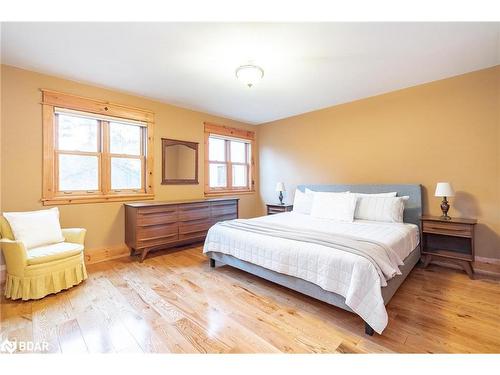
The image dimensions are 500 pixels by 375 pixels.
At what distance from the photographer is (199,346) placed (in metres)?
1.58

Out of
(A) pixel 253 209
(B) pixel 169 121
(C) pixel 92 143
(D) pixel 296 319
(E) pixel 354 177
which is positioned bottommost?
(D) pixel 296 319

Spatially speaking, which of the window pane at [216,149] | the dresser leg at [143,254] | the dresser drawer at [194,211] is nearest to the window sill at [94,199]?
the dresser drawer at [194,211]

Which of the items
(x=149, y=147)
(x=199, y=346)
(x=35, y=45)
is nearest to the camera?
(x=199, y=346)

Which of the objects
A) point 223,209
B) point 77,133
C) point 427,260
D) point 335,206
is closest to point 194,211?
point 223,209

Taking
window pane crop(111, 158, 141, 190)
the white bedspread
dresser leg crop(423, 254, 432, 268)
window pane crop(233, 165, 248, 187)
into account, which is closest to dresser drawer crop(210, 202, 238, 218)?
window pane crop(233, 165, 248, 187)

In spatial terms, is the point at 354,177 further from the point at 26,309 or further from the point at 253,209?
the point at 26,309

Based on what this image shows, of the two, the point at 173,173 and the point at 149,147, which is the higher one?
the point at 149,147

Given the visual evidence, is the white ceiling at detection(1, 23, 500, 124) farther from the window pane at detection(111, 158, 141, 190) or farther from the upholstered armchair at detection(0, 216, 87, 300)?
the upholstered armchair at detection(0, 216, 87, 300)

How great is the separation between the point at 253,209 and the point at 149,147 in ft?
9.02

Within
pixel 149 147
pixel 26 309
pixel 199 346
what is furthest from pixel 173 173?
pixel 199 346

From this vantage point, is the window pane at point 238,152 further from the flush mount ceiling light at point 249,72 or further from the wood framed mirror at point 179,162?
the flush mount ceiling light at point 249,72

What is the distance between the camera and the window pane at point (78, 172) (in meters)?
3.08

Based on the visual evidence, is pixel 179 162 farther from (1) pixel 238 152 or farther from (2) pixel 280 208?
(2) pixel 280 208

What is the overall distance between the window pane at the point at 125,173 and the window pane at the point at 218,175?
147 cm
